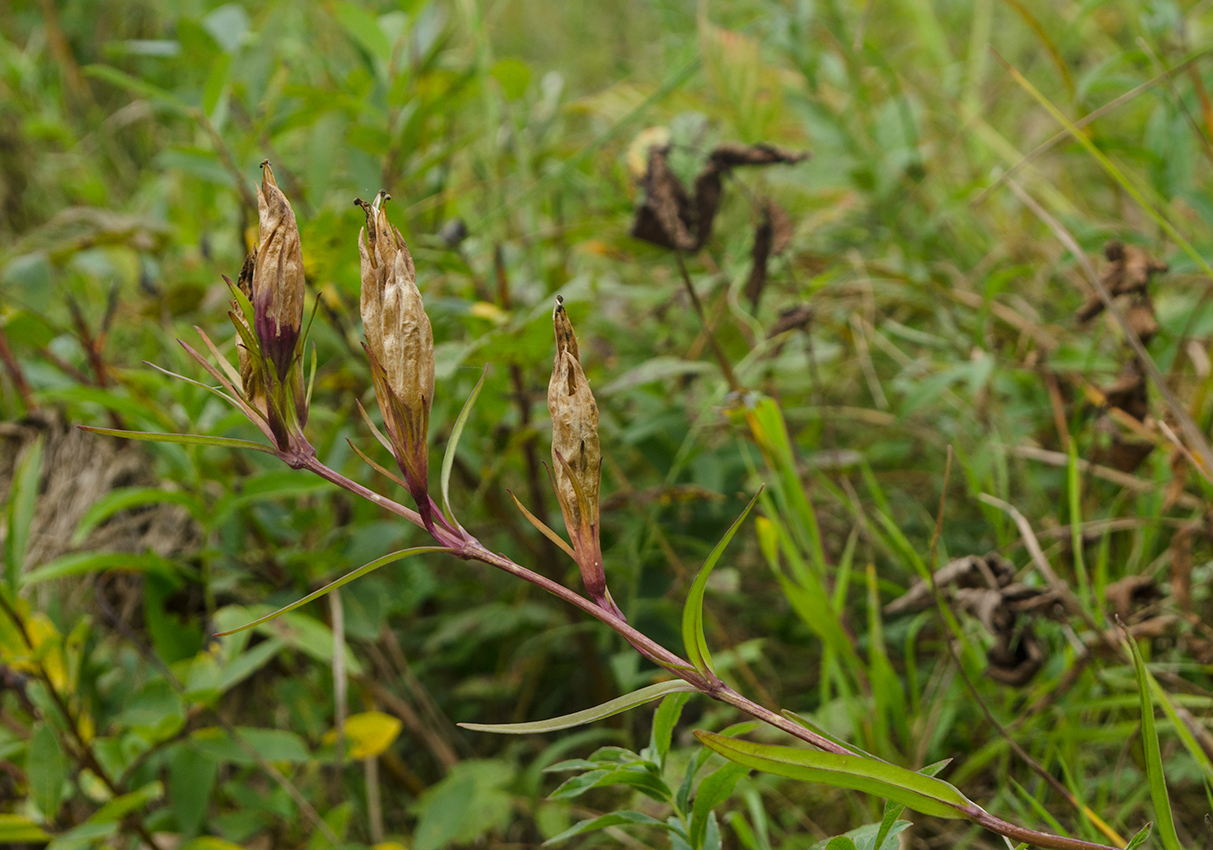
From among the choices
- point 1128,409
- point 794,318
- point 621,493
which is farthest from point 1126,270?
point 621,493

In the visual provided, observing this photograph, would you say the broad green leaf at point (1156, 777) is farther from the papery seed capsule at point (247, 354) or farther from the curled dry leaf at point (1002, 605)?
the papery seed capsule at point (247, 354)

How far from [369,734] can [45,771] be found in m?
0.33

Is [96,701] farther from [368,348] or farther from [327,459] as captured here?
[368,348]

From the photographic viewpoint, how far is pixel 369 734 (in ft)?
3.57

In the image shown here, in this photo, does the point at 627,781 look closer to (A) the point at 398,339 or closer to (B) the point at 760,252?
(A) the point at 398,339

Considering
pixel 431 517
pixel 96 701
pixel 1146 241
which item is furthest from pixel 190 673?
pixel 1146 241

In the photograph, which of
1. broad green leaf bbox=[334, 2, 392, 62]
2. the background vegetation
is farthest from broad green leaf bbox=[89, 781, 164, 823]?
broad green leaf bbox=[334, 2, 392, 62]

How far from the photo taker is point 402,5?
4.28 ft

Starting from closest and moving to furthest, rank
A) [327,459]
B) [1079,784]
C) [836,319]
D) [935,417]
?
[1079,784], [327,459], [935,417], [836,319]

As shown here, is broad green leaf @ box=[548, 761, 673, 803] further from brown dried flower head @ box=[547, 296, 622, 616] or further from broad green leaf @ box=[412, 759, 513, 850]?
broad green leaf @ box=[412, 759, 513, 850]

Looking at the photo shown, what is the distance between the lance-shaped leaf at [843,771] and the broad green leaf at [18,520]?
0.82 meters

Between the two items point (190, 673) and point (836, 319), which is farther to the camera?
point (836, 319)

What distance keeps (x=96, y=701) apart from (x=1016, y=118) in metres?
2.39

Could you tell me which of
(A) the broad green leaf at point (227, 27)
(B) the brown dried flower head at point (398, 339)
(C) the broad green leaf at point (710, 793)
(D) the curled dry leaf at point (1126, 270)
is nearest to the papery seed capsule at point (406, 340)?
(B) the brown dried flower head at point (398, 339)
